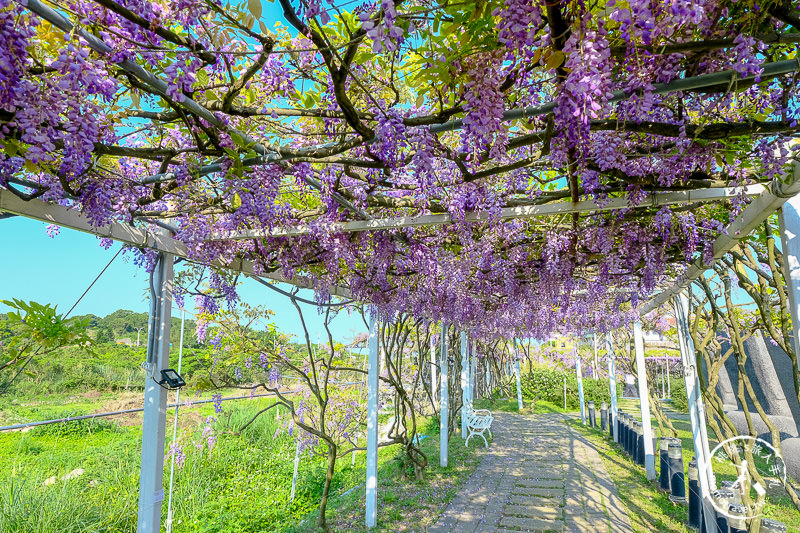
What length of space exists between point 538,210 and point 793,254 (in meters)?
1.03

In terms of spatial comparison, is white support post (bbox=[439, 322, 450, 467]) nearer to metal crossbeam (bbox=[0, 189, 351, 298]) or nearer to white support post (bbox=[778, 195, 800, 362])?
metal crossbeam (bbox=[0, 189, 351, 298])

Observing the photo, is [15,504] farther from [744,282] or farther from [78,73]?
[744,282]

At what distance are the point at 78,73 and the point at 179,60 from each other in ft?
Result: 0.87

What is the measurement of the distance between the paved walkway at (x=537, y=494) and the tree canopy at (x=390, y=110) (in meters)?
2.71

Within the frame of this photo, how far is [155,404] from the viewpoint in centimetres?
240

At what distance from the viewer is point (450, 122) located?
59.1 inches

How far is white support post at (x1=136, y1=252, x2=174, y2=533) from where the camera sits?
2309mm

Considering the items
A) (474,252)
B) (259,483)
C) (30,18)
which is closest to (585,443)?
(259,483)

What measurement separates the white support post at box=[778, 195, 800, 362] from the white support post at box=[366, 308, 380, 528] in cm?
319

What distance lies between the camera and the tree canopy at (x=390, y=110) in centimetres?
112

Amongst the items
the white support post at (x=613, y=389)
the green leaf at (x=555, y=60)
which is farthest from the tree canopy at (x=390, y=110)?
the white support post at (x=613, y=389)

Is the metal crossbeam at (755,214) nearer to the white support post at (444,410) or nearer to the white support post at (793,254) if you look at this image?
the white support post at (793,254)

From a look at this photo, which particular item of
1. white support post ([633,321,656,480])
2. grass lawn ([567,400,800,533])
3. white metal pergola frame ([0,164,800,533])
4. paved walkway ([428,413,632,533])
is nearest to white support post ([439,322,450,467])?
paved walkway ([428,413,632,533])

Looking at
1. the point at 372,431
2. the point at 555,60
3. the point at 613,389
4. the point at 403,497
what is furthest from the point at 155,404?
the point at 613,389
